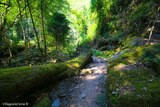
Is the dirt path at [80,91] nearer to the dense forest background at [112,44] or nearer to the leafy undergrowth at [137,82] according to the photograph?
the dense forest background at [112,44]

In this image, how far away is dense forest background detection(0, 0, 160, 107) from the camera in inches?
186

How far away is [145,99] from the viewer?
157 inches

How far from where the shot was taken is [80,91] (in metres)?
6.46

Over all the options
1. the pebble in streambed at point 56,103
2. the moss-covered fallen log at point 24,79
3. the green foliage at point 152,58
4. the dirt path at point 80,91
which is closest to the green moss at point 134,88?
the green foliage at point 152,58

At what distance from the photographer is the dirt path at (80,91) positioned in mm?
5577

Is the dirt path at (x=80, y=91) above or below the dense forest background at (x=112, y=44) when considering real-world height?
below

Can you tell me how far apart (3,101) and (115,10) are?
21002 millimetres

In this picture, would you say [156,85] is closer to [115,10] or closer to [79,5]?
[115,10]

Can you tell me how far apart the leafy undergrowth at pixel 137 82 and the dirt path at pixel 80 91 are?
918 millimetres

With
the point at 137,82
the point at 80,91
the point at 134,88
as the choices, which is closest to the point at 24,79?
the point at 80,91

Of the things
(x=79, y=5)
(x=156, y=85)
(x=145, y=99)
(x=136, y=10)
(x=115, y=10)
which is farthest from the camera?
(x=79, y=5)

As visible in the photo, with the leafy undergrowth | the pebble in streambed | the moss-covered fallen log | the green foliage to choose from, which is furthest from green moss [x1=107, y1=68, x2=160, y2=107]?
the moss-covered fallen log

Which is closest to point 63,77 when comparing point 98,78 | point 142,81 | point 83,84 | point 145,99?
point 83,84

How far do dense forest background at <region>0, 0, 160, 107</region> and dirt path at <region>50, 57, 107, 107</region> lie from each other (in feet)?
2.41
